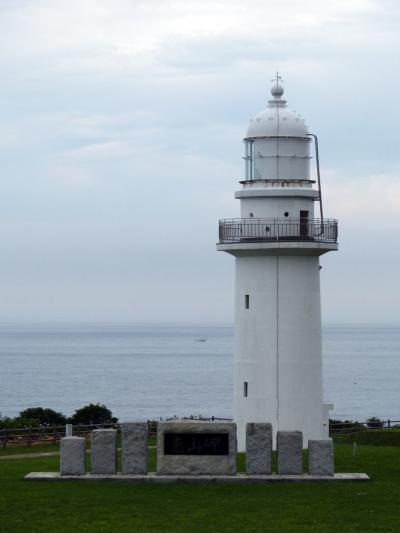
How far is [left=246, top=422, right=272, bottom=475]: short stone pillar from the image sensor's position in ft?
85.7

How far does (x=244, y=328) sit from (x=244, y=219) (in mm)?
3092

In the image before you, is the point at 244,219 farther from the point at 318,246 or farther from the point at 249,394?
the point at 249,394

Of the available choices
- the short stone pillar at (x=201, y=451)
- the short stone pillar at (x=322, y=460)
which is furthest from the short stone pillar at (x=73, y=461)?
the short stone pillar at (x=322, y=460)

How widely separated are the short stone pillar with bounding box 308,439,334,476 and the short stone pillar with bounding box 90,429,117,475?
4217 mm

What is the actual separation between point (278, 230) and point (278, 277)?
1.32 meters

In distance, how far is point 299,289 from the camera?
3397 cm

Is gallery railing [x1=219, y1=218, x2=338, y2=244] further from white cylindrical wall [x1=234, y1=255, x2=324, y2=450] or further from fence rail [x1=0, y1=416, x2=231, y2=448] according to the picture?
fence rail [x1=0, y1=416, x2=231, y2=448]

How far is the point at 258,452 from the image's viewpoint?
2614 cm

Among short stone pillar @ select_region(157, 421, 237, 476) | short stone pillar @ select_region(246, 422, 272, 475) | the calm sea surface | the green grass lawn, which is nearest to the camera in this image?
the green grass lawn

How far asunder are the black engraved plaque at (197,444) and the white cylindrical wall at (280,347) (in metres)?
7.33

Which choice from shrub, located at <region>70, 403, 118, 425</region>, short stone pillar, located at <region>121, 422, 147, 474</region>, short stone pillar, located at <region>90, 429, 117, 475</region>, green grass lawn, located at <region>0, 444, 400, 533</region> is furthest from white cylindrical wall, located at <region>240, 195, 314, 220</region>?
shrub, located at <region>70, 403, 118, 425</region>

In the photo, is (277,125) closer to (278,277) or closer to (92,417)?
(278,277)

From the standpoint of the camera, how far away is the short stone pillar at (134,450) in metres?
26.1

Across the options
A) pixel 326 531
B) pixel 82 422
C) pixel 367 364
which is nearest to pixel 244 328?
pixel 82 422
